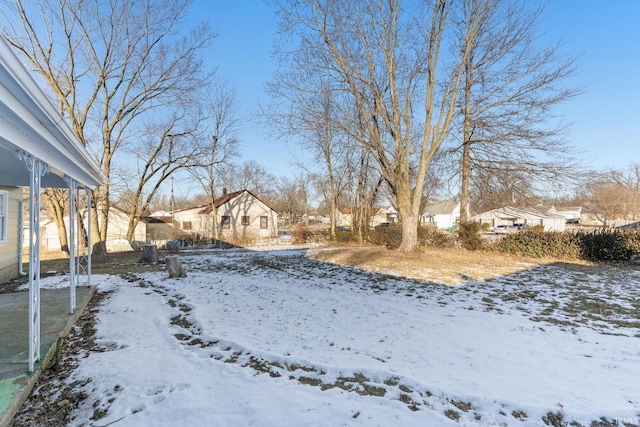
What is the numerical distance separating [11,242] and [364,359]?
10636mm

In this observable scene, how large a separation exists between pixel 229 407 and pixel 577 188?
1592 centimetres

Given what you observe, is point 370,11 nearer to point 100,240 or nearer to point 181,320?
point 181,320

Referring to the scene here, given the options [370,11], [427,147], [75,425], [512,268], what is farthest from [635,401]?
[370,11]

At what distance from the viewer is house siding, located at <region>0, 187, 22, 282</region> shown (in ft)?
27.5

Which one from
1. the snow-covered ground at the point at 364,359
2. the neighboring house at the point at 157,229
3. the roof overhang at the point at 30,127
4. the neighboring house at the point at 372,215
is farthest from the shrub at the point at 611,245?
the neighboring house at the point at 157,229

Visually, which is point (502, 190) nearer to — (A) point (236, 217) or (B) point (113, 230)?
(A) point (236, 217)

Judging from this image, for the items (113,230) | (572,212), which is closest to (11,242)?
(113,230)

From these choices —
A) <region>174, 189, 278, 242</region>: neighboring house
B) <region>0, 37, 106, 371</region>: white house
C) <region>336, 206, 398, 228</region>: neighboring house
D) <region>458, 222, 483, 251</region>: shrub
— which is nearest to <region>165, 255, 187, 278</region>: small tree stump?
<region>0, 37, 106, 371</region>: white house

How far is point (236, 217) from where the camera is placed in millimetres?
29609

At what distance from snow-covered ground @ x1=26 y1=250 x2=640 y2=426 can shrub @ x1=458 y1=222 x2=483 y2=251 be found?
7.58m

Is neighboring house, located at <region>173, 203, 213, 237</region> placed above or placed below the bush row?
above

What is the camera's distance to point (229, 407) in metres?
2.73

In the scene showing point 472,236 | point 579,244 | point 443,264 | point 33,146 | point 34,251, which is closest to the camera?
point 33,146

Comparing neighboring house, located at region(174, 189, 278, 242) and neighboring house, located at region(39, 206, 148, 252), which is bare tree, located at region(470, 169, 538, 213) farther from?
neighboring house, located at region(39, 206, 148, 252)
